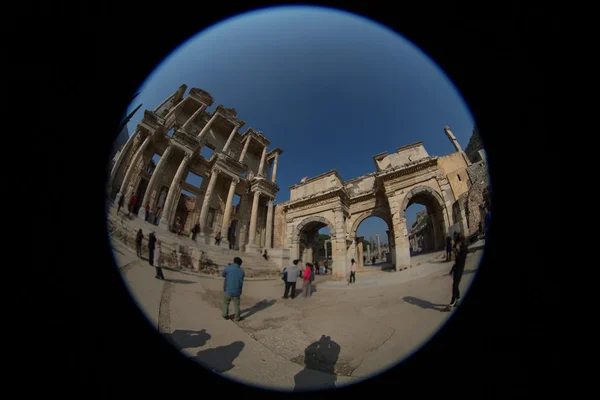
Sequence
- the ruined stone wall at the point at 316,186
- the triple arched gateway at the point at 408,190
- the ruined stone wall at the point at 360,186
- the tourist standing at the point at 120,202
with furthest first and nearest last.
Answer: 1. the ruined stone wall at the point at 360,186
2. the ruined stone wall at the point at 316,186
3. the triple arched gateway at the point at 408,190
4. the tourist standing at the point at 120,202

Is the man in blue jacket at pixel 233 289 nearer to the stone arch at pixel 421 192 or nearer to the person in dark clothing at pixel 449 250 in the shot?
the person in dark clothing at pixel 449 250

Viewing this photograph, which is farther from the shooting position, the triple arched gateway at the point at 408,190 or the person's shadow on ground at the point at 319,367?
the triple arched gateway at the point at 408,190

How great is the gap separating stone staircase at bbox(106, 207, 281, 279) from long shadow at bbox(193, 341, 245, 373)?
0.48m

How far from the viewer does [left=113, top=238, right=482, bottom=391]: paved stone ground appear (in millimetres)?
1077

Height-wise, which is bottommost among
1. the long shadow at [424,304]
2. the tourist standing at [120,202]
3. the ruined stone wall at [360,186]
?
the long shadow at [424,304]

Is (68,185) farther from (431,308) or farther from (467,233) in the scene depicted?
(467,233)

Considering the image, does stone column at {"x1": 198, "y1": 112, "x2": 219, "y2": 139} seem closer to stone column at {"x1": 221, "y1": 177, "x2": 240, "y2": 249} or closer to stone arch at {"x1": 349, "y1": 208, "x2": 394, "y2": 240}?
stone column at {"x1": 221, "y1": 177, "x2": 240, "y2": 249}

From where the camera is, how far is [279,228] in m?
3.02

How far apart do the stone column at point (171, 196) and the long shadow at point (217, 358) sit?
0.89 m

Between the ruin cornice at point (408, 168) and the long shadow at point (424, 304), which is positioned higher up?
the ruin cornice at point (408, 168)

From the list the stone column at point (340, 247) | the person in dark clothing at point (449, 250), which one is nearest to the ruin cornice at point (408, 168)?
the person in dark clothing at point (449, 250)

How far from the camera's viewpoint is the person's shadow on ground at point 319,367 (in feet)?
3.35

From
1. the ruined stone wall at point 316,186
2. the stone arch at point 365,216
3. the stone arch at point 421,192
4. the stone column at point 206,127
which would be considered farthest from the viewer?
the stone arch at point 365,216

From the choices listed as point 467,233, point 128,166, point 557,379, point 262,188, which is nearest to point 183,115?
point 128,166
